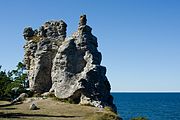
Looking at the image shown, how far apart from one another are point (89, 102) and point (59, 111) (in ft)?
33.5

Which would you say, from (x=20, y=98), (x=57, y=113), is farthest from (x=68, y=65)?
(x=57, y=113)

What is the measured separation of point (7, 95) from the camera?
9181 centimetres

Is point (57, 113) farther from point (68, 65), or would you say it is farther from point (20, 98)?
point (20, 98)

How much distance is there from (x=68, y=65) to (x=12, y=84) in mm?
21557

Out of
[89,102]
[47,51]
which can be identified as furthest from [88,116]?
[47,51]

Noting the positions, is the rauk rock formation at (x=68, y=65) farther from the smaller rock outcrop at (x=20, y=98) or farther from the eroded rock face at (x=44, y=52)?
the smaller rock outcrop at (x=20, y=98)

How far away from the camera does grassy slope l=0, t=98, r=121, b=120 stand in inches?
2211

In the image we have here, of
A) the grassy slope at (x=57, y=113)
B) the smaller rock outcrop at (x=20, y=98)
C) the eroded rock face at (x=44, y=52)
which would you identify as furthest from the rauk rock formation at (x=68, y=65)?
the grassy slope at (x=57, y=113)

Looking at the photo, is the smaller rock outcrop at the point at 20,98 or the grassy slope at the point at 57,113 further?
the smaller rock outcrop at the point at 20,98

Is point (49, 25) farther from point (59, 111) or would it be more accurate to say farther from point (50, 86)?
point (59, 111)

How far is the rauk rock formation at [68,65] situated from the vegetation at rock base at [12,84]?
183 inches

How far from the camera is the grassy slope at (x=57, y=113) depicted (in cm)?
5616

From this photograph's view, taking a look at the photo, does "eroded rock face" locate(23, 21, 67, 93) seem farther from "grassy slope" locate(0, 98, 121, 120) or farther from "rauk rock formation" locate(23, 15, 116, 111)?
"grassy slope" locate(0, 98, 121, 120)

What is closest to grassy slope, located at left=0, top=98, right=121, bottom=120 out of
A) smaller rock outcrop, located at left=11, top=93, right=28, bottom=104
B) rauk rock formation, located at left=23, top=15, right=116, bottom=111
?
rauk rock formation, located at left=23, top=15, right=116, bottom=111
